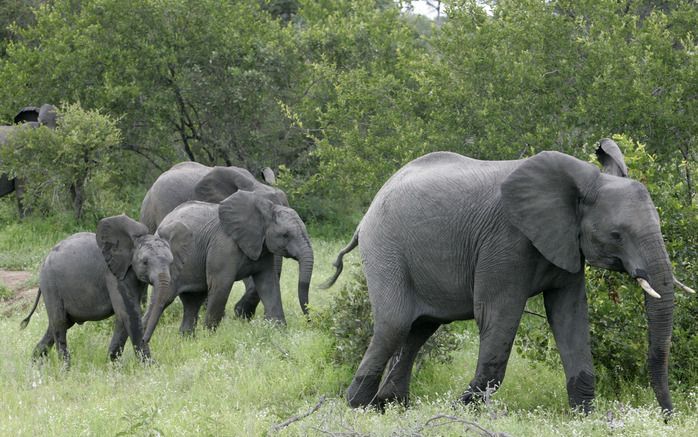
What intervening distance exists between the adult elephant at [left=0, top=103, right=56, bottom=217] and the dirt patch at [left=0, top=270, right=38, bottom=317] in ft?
10.0

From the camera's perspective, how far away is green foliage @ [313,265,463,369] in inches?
325

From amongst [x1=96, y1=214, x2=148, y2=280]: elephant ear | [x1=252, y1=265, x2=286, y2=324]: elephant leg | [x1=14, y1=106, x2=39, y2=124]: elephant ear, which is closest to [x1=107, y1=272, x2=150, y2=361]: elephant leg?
[x1=96, y1=214, x2=148, y2=280]: elephant ear

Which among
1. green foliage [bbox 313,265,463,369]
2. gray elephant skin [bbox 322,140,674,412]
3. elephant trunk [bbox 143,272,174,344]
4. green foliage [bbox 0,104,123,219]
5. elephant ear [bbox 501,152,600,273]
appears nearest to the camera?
gray elephant skin [bbox 322,140,674,412]

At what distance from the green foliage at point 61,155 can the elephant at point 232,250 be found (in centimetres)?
618

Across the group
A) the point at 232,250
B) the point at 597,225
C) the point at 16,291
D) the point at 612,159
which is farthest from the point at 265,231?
the point at 597,225

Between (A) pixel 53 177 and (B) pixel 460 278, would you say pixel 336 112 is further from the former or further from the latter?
(B) pixel 460 278

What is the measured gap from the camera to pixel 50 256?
30.8ft

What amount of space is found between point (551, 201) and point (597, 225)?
32cm

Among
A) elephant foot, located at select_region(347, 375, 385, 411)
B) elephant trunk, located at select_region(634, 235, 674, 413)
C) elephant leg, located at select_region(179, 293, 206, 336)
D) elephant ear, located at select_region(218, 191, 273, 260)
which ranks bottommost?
elephant leg, located at select_region(179, 293, 206, 336)

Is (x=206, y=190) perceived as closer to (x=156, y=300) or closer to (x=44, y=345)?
(x=44, y=345)

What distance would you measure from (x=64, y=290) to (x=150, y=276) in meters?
0.90

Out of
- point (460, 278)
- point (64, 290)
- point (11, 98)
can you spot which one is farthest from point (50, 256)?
point (11, 98)

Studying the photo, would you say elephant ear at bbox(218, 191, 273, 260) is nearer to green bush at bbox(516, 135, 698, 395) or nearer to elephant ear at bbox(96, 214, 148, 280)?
elephant ear at bbox(96, 214, 148, 280)

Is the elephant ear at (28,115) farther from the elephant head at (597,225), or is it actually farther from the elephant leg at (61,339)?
the elephant head at (597,225)
